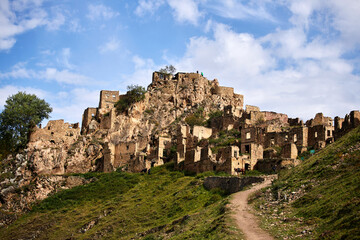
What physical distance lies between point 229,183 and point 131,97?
42824 mm

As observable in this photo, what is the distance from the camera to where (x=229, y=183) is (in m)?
41.6

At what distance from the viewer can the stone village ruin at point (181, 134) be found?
1989 inches

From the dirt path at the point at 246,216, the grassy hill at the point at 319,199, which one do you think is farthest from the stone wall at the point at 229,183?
the grassy hill at the point at 319,199

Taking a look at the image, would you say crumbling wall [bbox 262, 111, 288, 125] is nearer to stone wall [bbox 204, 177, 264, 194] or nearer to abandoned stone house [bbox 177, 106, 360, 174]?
abandoned stone house [bbox 177, 106, 360, 174]

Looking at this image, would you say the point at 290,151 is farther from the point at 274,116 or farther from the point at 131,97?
the point at 131,97

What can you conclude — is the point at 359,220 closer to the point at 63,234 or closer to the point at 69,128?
the point at 63,234

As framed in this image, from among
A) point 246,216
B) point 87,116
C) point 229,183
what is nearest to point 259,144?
point 229,183

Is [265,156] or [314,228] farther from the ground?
[265,156]

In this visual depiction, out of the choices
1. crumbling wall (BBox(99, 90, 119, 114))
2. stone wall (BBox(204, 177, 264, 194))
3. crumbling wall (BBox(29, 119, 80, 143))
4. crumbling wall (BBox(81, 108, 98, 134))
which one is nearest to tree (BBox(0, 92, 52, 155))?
crumbling wall (BBox(29, 119, 80, 143))

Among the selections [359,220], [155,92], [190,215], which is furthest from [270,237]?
[155,92]

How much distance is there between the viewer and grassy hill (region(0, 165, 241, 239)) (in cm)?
3476

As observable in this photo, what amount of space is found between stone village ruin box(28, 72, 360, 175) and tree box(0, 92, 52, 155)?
78.2 inches

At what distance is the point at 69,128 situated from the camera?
7175cm

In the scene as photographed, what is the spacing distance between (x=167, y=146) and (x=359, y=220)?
148ft
